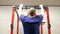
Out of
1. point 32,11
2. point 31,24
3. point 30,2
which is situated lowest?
point 31,24

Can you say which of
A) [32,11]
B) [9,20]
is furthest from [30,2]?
[32,11]

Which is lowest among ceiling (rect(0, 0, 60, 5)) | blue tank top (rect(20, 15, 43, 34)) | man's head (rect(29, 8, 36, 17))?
blue tank top (rect(20, 15, 43, 34))

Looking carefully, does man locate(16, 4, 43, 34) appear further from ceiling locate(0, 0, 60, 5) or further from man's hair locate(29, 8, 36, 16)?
ceiling locate(0, 0, 60, 5)

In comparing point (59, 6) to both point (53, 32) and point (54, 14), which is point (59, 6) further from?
point (53, 32)

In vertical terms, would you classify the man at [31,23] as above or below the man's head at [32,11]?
below

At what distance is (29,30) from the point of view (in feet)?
6.85

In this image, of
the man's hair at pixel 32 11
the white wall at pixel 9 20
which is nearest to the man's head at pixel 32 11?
the man's hair at pixel 32 11

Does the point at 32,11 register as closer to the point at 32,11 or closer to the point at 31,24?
the point at 32,11

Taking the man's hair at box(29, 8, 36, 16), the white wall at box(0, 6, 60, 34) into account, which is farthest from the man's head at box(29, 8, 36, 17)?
the white wall at box(0, 6, 60, 34)

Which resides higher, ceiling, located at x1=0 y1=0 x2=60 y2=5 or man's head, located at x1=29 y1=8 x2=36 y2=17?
ceiling, located at x1=0 y1=0 x2=60 y2=5

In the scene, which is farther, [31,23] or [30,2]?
[30,2]

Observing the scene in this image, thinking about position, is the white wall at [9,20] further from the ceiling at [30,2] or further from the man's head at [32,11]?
the man's head at [32,11]

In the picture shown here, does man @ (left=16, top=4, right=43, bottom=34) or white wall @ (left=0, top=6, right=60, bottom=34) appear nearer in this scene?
man @ (left=16, top=4, right=43, bottom=34)

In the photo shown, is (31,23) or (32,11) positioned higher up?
(32,11)
